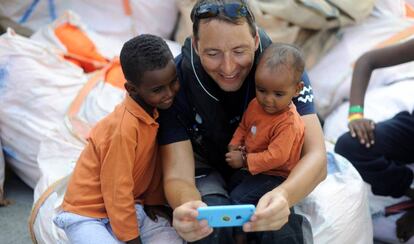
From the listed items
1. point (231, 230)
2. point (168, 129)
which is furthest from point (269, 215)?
point (168, 129)

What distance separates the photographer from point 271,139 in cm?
145

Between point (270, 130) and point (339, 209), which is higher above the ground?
point (270, 130)

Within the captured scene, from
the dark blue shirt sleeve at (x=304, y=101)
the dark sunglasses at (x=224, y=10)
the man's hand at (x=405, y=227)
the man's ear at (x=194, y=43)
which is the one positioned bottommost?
the man's hand at (x=405, y=227)

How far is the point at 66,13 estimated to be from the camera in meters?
2.82

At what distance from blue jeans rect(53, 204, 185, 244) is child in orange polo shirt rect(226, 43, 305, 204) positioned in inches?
8.7

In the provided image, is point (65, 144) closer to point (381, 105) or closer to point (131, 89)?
point (131, 89)

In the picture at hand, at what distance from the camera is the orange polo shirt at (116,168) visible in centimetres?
140

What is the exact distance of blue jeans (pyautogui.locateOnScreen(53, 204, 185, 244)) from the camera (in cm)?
142

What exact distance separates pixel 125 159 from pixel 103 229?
0.69 ft

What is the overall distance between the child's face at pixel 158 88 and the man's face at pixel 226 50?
0.32 ft

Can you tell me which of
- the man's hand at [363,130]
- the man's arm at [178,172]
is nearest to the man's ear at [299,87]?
the man's arm at [178,172]

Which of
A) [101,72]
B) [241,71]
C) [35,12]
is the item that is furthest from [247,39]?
[35,12]

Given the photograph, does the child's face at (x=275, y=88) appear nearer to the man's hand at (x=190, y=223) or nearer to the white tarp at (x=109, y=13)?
the man's hand at (x=190, y=223)

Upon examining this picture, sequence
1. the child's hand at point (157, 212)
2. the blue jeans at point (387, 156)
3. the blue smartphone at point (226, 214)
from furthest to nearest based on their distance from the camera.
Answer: the blue jeans at point (387, 156), the child's hand at point (157, 212), the blue smartphone at point (226, 214)
